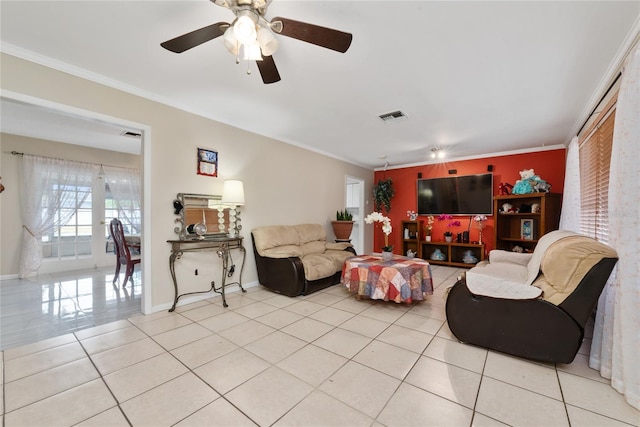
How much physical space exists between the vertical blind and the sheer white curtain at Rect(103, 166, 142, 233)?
723cm

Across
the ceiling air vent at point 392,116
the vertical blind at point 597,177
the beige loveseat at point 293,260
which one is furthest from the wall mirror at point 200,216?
the vertical blind at point 597,177

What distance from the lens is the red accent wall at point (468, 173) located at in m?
4.58

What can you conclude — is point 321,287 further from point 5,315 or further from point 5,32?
point 5,32

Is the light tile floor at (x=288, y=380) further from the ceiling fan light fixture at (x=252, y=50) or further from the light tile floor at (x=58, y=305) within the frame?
the ceiling fan light fixture at (x=252, y=50)

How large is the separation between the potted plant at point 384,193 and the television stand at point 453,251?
129 centimetres

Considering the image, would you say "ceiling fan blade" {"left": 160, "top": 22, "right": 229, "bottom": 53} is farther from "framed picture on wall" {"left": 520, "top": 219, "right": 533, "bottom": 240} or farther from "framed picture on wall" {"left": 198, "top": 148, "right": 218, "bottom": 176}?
"framed picture on wall" {"left": 520, "top": 219, "right": 533, "bottom": 240}

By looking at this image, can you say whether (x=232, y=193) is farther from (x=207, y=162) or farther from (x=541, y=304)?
(x=541, y=304)

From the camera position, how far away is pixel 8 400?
147cm

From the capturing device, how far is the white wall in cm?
227

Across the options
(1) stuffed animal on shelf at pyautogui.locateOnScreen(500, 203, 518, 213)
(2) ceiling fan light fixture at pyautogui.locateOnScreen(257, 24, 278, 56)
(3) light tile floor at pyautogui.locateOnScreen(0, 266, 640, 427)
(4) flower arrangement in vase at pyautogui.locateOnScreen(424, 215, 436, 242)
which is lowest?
(3) light tile floor at pyautogui.locateOnScreen(0, 266, 640, 427)

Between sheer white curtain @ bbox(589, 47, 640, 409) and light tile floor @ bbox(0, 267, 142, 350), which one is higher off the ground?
sheer white curtain @ bbox(589, 47, 640, 409)

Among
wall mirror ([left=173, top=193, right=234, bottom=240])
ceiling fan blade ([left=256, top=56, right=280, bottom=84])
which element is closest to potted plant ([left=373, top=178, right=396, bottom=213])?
wall mirror ([left=173, top=193, right=234, bottom=240])

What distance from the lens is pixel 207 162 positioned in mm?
3246

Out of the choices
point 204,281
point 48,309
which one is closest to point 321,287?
point 204,281
